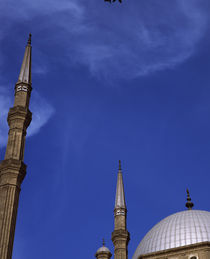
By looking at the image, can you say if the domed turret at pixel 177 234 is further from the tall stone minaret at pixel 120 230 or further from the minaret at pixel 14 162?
the minaret at pixel 14 162

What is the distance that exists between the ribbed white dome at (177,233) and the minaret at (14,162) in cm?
1263

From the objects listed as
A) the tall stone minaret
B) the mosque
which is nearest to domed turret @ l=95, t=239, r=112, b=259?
the mosque

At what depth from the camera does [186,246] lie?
91.0 feet

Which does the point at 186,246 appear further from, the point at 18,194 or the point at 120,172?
the point at 18,194

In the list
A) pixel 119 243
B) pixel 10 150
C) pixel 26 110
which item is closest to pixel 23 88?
pixel 26 110

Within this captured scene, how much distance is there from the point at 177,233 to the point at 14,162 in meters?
13.8

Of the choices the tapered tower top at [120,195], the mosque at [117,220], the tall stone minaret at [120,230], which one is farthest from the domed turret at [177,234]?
the tapered tower top at [120,195]

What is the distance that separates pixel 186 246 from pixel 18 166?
12.9 meters

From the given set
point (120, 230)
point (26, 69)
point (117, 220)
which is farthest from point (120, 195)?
Result: point (26, 69)

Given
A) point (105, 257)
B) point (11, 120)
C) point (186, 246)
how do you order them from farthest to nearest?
point (105, 257)
point (186, 246)
point (11, 120)

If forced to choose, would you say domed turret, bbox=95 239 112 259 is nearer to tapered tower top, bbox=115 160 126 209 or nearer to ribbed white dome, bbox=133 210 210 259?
ribbed white dome, bbox=133 210 210 259

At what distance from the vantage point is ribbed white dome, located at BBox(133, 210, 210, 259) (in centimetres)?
2862

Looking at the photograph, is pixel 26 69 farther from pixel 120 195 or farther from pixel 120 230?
pixel 120 230

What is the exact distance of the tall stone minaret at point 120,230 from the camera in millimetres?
30172
